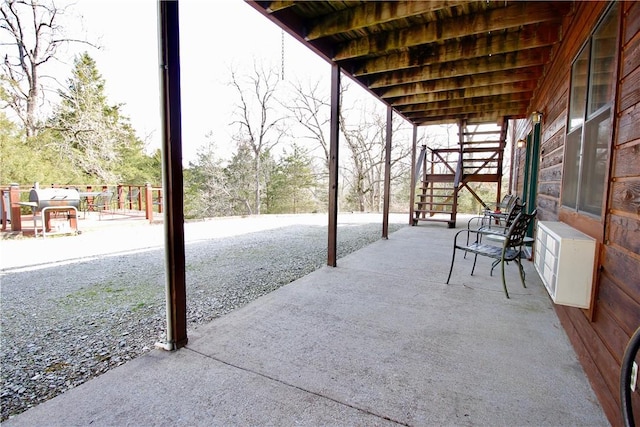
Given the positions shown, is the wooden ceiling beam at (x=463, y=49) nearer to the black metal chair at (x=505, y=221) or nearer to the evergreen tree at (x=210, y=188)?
the black metal chair at (x=505, y=221)

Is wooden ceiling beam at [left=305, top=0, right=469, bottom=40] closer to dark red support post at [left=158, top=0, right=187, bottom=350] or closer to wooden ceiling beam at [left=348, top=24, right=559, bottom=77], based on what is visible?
wooden ceiling beam at [left=348, top=24, right=559, bottom=77]

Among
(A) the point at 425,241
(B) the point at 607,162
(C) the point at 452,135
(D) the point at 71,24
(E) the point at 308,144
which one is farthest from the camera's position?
(E) the point at 308,144

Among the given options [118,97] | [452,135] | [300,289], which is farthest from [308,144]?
[300,289]

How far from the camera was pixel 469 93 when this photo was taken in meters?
5.23

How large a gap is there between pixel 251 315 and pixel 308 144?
56.3ft

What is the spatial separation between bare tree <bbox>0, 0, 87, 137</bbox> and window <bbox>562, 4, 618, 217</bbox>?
15366 millimetres

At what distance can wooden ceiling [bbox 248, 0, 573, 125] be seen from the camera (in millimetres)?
2932

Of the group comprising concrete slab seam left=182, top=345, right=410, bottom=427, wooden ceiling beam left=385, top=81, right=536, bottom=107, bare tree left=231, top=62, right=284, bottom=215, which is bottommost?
concrete slab seam left=182, top=345, right=410, bottom=427

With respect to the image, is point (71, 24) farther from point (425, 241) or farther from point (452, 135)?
point (452, 135)

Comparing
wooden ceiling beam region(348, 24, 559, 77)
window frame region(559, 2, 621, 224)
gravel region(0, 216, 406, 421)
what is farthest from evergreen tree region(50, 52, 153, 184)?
window frame region(559, 2, 621, 224)

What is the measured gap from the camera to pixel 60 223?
6.66 metres

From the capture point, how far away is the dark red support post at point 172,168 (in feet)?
5.96

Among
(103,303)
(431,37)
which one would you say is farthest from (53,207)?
(431,37)

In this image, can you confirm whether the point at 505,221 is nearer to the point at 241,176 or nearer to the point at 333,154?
the point at 333,154
